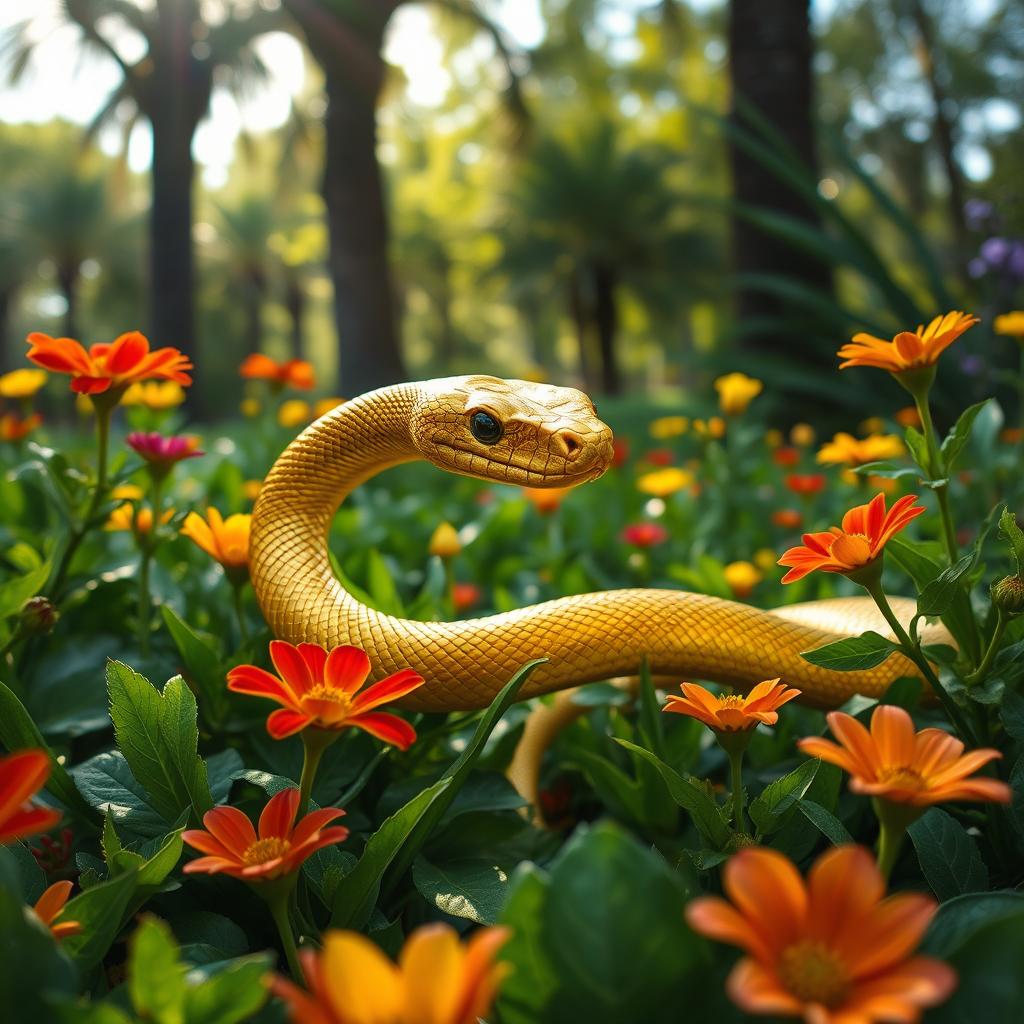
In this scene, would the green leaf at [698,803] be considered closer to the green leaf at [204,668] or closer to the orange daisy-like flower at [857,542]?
the orange daisy-like flower at [857,542]

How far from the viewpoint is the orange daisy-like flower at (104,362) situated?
1.15 m

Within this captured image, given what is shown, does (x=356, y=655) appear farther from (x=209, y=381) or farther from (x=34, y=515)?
(x=209, y=381)

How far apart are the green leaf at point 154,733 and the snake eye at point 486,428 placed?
0.45 metres

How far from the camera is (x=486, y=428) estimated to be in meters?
1.06

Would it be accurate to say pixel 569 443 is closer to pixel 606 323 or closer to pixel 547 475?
pixel 547 475

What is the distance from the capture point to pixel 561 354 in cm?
4178

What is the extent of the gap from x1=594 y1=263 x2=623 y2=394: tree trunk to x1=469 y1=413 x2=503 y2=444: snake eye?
18823 millimetres

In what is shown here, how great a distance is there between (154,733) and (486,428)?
0.52 metres

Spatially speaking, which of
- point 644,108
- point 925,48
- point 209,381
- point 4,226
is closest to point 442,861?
point 925,48

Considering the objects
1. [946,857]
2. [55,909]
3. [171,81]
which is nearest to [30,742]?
[55,909]

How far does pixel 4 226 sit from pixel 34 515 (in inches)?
1171

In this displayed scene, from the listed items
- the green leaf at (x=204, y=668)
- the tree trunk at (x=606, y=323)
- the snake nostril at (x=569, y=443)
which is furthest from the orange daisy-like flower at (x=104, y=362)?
the tree trunk at (x=606, y=323)

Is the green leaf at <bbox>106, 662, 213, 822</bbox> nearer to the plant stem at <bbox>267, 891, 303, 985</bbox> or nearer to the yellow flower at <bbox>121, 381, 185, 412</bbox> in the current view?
the plant stem at <bbox>267, 891, 303, 985</bbox>

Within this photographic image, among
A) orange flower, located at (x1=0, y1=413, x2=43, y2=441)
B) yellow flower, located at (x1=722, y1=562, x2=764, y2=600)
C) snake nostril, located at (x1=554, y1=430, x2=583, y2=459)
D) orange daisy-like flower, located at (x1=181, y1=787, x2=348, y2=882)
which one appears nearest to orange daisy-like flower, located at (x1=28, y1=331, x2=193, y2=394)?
snake nostril, located at (x1=554, y1=430, x2=583, y2=459)
